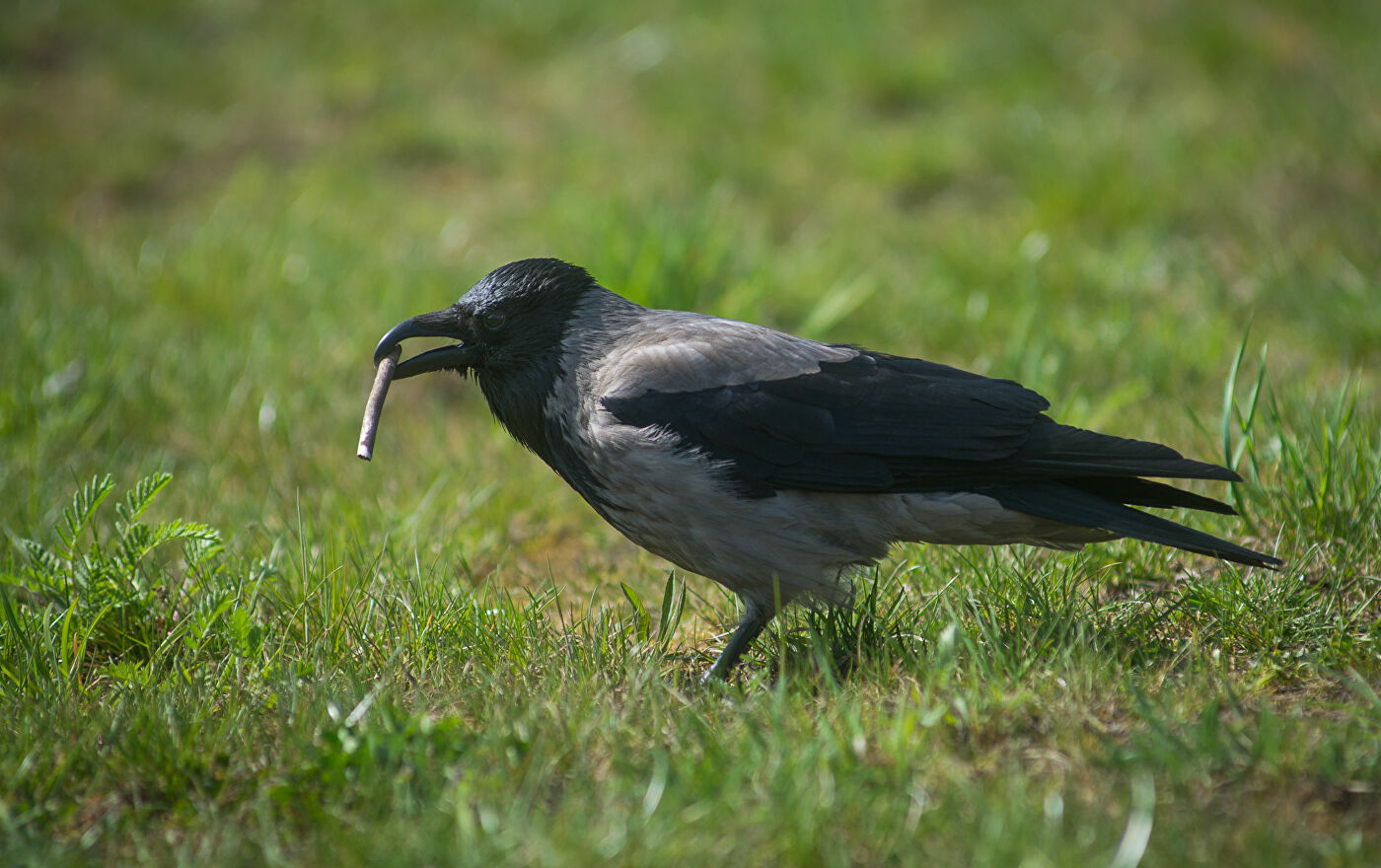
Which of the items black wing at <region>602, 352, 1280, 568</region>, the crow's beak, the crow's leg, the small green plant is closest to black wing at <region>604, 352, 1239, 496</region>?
black wing at <region>602, 352, 1280, 568</region>

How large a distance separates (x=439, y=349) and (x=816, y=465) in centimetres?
125

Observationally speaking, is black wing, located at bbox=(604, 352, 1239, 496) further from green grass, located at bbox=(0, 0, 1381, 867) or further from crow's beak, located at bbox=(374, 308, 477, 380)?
crow's beak, located at bbox=(374, 308, 477, 380)

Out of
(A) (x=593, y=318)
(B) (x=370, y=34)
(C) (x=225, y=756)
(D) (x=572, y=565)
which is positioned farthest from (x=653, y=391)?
(B) (x=370, y=34)

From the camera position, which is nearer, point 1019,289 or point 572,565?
point 572,565

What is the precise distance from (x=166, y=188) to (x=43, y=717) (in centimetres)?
561

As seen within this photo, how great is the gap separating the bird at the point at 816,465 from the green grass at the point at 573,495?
0.20m

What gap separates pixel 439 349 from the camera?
3.61 metres

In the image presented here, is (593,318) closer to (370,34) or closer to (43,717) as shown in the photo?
(43,717)

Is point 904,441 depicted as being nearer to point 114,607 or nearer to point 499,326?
point 499,326

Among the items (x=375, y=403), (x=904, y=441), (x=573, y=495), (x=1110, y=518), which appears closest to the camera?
(x=1110, y=518)

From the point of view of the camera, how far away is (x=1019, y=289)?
5688 millimetres

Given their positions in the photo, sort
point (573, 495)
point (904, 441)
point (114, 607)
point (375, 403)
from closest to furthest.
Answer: point (904, 441)
point (114, 607)
point (375, 403)
point (573, 495)

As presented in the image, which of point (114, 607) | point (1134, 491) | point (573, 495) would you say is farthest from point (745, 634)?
point (114, 607)

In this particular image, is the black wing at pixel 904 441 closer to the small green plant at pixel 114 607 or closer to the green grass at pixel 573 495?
the green grass at pixel 573 495
